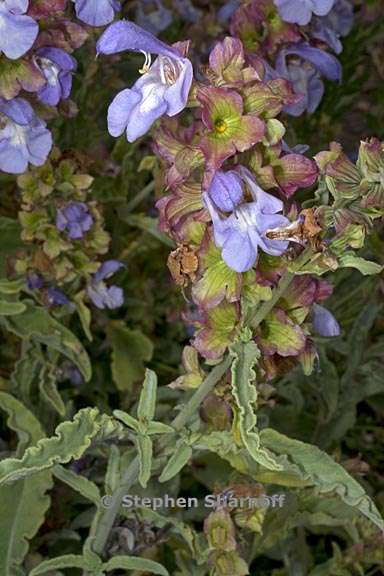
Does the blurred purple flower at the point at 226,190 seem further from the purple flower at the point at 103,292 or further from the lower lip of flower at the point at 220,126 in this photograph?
the purple flower at the point at 103,292

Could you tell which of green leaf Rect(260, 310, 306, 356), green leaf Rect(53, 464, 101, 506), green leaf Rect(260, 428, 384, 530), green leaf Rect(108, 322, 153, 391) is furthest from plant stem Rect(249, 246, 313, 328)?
green leaf Rect(108, 322, 153, 391)

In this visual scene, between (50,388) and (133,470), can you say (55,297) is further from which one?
(133,470)

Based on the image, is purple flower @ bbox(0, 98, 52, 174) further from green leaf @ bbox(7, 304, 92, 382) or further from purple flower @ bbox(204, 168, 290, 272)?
purple flower @ bbox(204, 168, 290, 272)

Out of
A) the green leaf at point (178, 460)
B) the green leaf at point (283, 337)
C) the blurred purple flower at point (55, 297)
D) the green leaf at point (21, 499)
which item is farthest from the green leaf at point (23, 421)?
the green leaf at point (283, 337)

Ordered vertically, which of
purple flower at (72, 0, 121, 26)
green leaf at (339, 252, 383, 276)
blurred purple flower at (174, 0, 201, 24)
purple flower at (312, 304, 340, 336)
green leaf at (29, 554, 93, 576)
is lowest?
green leaf at (29, 554, 93, 576)

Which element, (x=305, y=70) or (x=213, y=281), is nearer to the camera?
(x=213, y=281)

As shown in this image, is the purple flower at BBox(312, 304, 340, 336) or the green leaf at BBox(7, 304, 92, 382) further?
the green leaf at BBox(7, 304, 92, 382)

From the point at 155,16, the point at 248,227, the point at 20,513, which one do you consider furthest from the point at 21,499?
the point at 155,16

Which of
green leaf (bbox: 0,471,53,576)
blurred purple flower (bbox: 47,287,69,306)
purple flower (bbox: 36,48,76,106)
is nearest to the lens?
purple flower (bbox: 36,48,76,106)
